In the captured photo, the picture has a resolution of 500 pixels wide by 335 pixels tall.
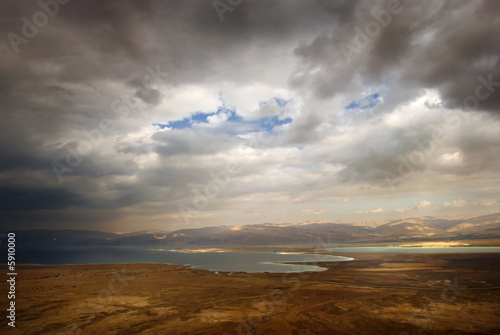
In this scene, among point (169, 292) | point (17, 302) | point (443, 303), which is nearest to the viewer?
point (443, 303)

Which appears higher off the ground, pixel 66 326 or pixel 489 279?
pixel 66 326

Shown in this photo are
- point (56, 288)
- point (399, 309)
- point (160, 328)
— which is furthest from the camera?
point (56, 288)

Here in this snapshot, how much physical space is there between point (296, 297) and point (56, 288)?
35.8m

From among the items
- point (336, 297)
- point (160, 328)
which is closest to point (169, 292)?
point (160, 328)

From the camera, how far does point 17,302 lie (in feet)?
93.8

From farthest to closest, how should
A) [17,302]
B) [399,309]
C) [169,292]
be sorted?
[169,292], [17,302], [399,309]

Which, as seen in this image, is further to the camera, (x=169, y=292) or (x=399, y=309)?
(x=169, y=292)

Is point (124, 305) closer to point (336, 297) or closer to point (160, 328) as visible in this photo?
point (160, 328)

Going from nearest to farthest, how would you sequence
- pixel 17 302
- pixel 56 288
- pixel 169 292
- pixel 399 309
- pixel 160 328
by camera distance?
pixel 160 328, pixel 399 309, pixel 17 302, pixel 169 292, pixel 56 288

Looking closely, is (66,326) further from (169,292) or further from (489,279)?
(489,279)

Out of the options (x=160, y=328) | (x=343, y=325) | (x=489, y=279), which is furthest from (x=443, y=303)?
(x=160, y=328)

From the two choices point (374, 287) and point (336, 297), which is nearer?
point (336, 297)

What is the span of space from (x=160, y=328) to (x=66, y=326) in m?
8.25

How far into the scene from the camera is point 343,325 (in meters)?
20.6
